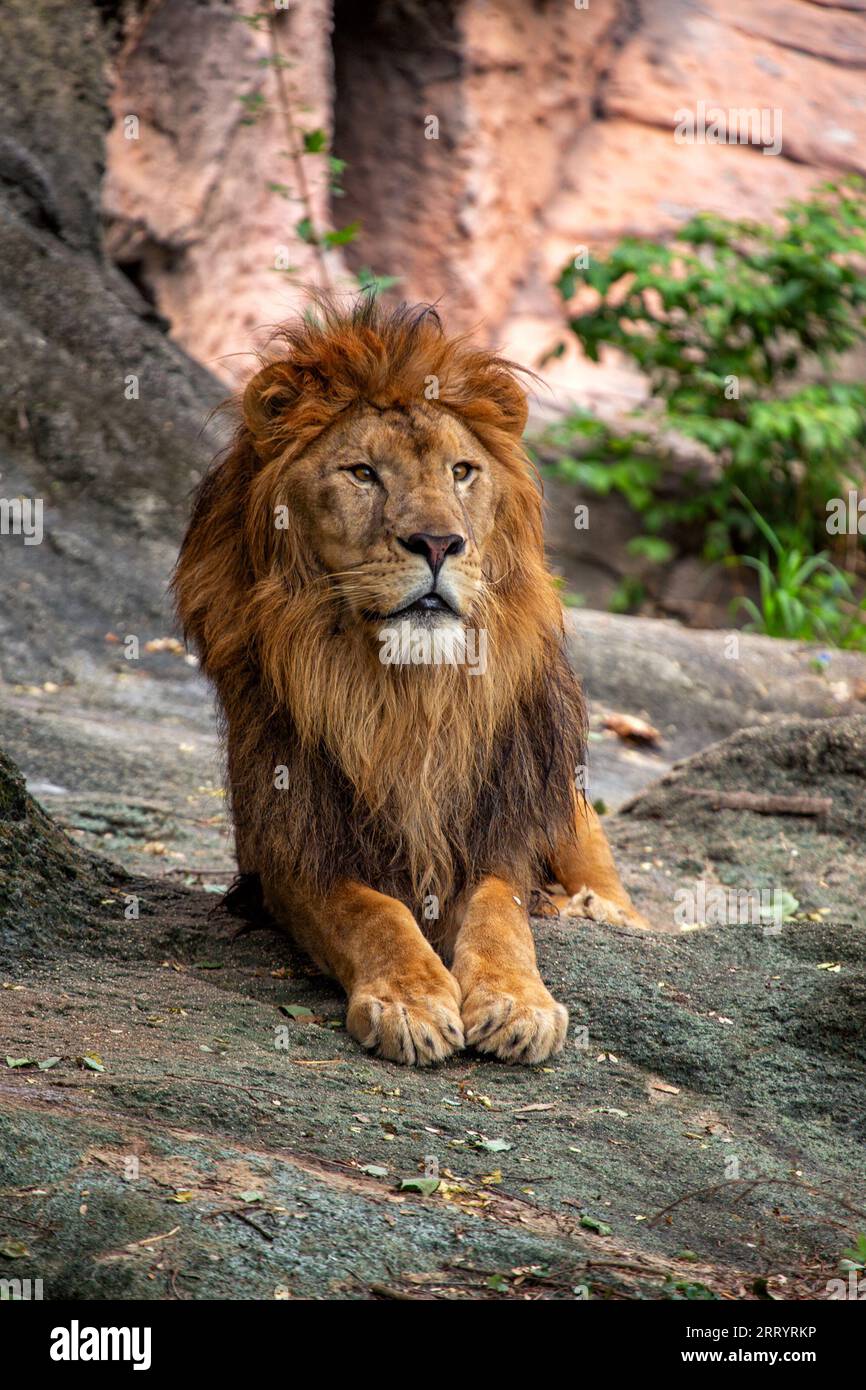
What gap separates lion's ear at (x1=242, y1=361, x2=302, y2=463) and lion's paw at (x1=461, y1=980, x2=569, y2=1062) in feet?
4.54

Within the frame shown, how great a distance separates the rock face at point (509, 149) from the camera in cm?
1173

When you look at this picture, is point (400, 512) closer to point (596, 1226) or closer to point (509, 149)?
point (596, 1226)

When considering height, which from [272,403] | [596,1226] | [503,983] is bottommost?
[596,1226]

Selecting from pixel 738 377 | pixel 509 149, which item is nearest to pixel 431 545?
pixel 738 377

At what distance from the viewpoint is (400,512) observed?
3.55 m

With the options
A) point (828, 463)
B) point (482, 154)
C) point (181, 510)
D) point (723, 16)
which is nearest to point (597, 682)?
point (181, 510)

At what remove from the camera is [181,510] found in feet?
27.8

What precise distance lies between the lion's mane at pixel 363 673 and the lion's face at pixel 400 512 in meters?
0.05

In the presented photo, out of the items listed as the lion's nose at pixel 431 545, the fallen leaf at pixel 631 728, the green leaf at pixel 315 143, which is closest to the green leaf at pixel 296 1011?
the lion's nose at pixel 431 545

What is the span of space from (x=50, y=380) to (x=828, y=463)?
6086mm

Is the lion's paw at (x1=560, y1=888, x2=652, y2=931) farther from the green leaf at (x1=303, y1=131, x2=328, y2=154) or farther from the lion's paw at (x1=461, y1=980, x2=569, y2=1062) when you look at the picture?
the green leaf at (x1=303, y1=131, x2=328, y2=154)

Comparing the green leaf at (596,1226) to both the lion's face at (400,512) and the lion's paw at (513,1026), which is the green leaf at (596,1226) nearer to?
the lion's paw at (513,1026)

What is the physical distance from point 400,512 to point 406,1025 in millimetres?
1112

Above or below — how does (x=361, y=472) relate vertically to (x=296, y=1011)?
above
